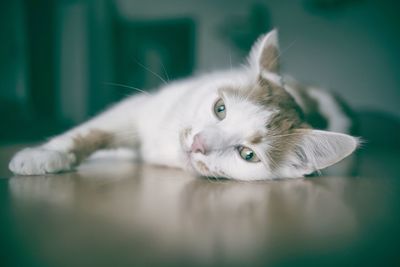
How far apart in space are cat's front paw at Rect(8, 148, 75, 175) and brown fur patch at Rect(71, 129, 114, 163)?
0.27 feet

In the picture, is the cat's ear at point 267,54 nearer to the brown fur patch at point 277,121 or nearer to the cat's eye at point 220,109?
the brown fur patch at point 277,121

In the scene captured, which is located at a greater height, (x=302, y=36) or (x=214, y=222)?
(x=302, y=36)

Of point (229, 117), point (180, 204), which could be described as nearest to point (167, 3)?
point (229, 117)

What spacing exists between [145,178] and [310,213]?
0.54m

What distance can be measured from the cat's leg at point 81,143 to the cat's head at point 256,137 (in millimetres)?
348

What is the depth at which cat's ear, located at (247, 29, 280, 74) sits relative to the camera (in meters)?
1.36

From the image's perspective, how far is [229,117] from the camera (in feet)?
3.87

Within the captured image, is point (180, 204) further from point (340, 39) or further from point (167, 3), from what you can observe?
point (340, 39)

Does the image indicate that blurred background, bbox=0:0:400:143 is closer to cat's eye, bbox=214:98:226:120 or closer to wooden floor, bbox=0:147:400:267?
cat's eye, bbox=214:98:226:120

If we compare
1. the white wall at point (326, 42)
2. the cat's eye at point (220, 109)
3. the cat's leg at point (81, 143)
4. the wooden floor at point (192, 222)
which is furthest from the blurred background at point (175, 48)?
the wooden floor at point (192, 222)

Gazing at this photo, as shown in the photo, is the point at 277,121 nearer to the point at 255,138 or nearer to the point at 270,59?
the point at 255,138

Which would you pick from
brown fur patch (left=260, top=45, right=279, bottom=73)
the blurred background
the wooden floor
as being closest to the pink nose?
the wooden floor

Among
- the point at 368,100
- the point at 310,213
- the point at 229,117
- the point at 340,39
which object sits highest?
the point at 340,39

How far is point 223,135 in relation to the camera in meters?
1.13
